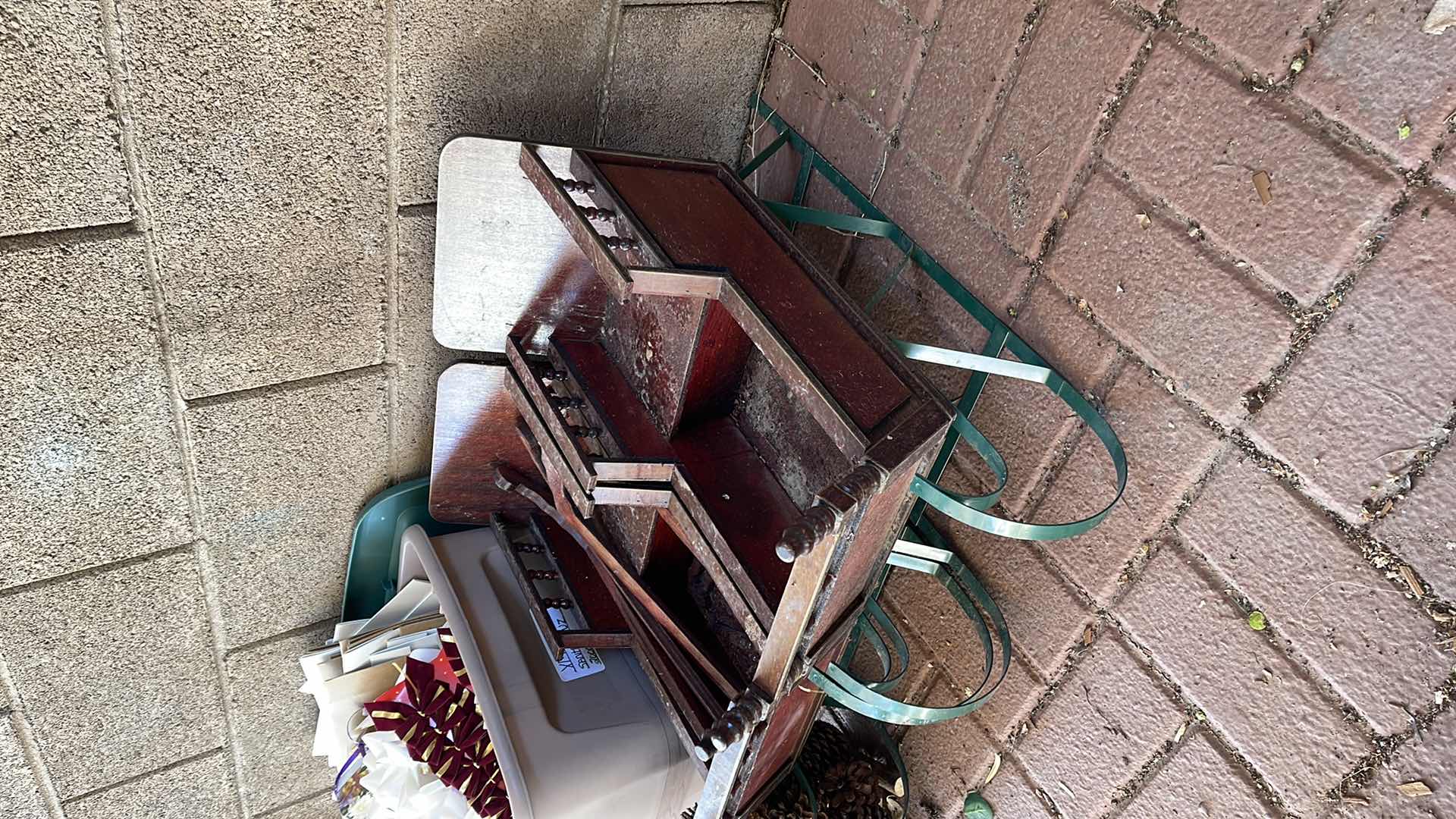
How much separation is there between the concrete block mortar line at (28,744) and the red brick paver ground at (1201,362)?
1.71m

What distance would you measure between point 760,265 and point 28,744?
1676 millimetres

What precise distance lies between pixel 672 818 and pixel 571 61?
4.41 feet

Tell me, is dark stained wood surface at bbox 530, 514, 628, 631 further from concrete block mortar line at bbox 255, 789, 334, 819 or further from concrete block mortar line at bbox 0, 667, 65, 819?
concrete block mortar line at bbox 255, 789, 334, 819

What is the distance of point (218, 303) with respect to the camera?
51.2 inches

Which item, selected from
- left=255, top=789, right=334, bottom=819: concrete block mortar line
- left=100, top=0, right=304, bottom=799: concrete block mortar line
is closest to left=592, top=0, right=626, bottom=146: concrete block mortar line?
left=100, top=0, right=304, bottom=799: concrete block mortar line

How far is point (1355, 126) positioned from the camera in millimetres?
891

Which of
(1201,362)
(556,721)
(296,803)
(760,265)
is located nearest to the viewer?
(1201,362)

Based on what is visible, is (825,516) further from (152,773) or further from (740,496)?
(152,773)

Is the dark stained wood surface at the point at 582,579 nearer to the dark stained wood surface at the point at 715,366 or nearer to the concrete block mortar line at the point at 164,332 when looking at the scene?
the dark stained wood surface at the point at 715,366

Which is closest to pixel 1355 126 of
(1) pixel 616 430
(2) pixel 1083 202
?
(2) pixel 1083 202

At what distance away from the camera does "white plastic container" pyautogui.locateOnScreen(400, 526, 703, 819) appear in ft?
4.43

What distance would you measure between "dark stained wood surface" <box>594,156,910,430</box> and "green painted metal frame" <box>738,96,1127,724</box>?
11cm

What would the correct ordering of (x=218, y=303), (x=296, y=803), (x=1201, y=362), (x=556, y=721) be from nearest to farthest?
(x=1201, y=362) < (x=218, y=303) < (x=556, y=721) < (x=296, y=803)

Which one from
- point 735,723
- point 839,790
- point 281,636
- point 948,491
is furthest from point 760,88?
point 281,636
